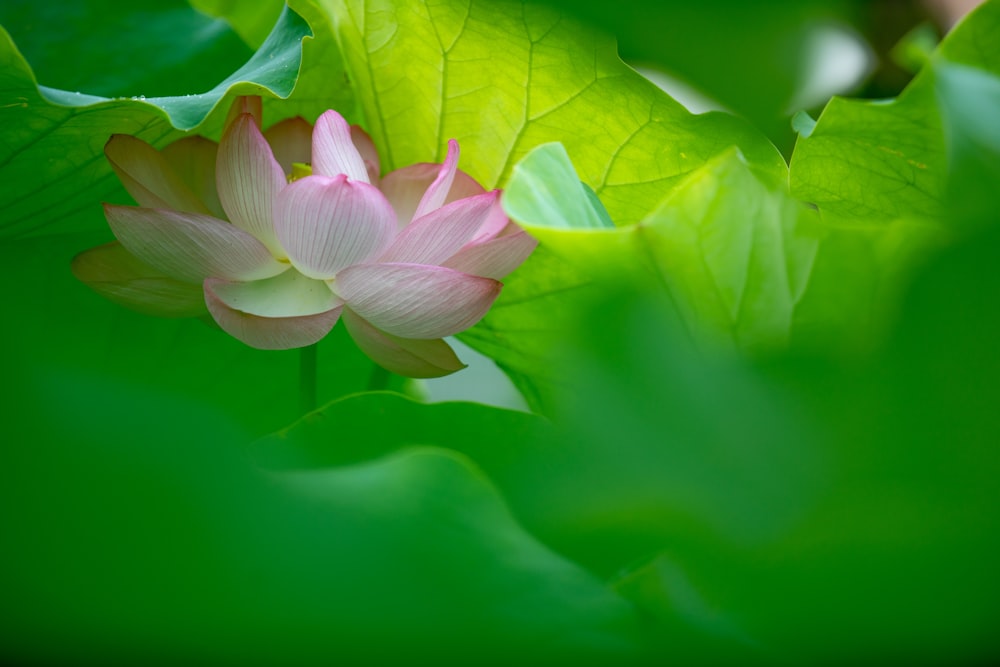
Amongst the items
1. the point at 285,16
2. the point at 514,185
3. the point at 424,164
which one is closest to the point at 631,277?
the point at 514,185

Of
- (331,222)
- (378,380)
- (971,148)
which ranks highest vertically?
(971,148)

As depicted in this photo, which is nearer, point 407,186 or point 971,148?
point 971,148

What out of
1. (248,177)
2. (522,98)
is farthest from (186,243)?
(522,98)

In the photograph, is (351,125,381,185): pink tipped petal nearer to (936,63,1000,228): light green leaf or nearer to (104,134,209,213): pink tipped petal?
(104,134,209,213): pink tipped petal

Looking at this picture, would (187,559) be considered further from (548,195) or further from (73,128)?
(73,128)

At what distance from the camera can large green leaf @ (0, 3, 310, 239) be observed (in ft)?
1.05

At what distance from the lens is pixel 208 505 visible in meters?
0.15

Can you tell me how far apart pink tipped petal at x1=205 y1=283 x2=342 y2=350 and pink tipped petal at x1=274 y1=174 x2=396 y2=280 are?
0.02 meters

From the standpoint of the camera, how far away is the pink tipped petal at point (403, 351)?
33cm

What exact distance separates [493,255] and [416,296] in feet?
0.11

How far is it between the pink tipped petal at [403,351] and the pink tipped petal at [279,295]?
0.01 meters

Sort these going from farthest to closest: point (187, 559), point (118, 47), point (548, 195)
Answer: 1. point (118, 47)
2. point (548, 195)
3. point (187, 559)

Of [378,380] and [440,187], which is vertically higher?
[440,187]

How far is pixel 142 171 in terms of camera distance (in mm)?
319
